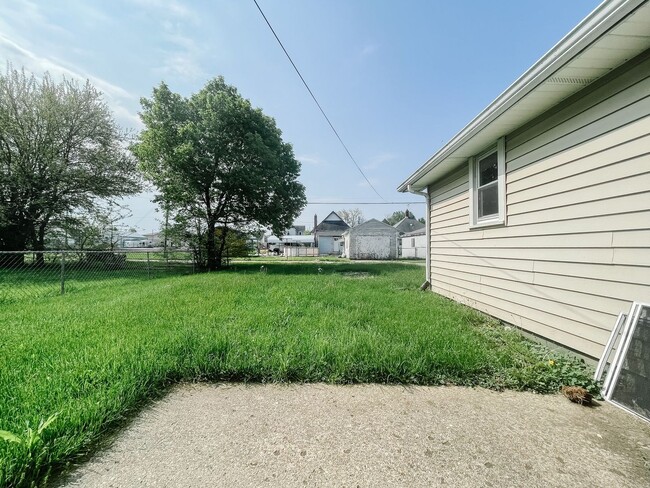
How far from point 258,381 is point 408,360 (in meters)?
1.31

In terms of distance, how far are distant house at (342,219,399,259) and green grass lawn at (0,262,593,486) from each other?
20.0 meters

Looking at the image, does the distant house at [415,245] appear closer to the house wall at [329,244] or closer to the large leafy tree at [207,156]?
the house wall at [329,244]

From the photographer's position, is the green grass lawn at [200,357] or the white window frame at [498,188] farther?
the white window frame at [498,188]

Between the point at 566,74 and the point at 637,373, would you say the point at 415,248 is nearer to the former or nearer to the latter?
the point at 566,74

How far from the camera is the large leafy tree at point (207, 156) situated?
12.2 metres

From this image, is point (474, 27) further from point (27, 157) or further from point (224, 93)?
point (27, 157)

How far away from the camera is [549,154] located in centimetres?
299

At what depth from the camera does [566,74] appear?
2.43 meters

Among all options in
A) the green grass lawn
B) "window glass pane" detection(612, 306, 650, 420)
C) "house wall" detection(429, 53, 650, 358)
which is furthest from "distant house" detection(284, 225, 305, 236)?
"window glass pane" detection(612, 306, 650, 420)

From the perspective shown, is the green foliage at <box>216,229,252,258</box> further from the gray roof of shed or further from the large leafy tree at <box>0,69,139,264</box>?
the gray roof of shed

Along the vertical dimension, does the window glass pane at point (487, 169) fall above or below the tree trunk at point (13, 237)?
above

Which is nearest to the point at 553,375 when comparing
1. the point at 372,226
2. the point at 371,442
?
the point at 371,442

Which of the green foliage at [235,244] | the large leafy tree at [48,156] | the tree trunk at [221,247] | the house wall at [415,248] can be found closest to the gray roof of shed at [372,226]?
the house wall at [415,248]

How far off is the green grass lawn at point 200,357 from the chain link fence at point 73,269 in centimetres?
266
